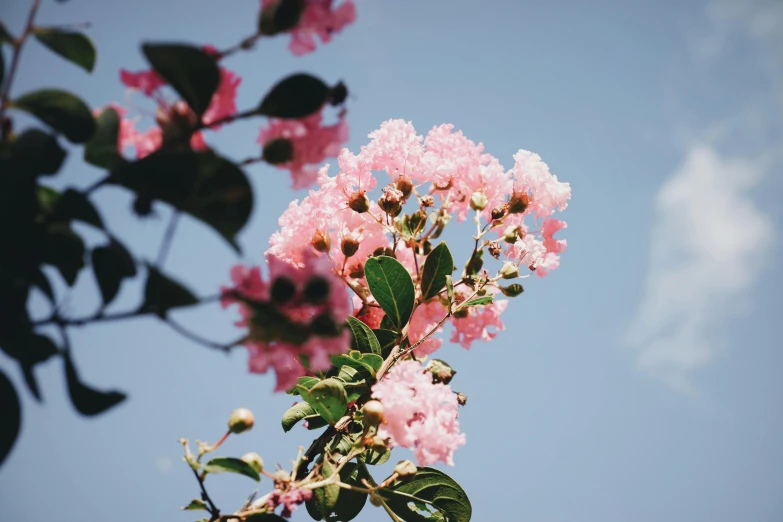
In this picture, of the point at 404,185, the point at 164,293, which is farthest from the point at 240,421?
the point at 404,185

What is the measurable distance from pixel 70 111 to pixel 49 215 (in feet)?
0.59

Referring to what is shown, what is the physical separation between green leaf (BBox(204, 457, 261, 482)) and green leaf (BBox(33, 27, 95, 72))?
845 millimetres

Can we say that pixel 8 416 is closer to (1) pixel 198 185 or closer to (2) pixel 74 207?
(2) pixel 74 207

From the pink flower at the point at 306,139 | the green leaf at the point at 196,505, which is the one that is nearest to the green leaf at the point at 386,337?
→ the green leaf at the point at 196,505

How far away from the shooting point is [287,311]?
83cm

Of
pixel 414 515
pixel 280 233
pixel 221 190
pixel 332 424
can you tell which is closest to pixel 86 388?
pixel 221 190

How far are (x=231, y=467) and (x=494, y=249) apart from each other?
1.15 meters

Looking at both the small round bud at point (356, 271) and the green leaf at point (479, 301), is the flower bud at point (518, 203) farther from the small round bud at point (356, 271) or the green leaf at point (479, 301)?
the small round bud at point (356, 271)

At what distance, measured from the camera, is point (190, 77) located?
2.68 ft

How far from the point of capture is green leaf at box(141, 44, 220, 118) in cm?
79

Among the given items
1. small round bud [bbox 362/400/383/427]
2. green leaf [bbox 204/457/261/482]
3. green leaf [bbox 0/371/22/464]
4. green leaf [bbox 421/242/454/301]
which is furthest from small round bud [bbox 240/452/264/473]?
green leaf [bbox 421/242/454/301]

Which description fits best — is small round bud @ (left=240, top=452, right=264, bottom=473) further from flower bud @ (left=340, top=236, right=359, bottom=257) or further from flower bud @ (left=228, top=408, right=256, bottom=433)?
flower bud @ (left=340, top=236, right=359, bottom=257)

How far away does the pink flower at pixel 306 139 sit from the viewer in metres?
0.94

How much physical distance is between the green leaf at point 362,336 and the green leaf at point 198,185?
97 cm
